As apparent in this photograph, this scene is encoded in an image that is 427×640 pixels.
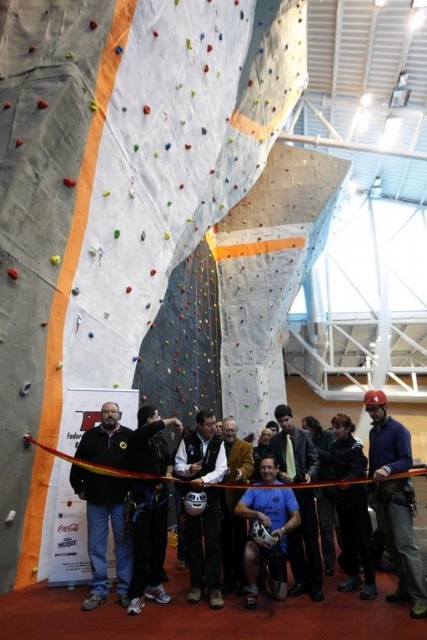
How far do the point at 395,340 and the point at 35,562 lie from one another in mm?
17186

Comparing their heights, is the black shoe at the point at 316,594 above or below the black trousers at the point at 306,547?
below

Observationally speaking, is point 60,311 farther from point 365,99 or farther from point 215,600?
point 365,99

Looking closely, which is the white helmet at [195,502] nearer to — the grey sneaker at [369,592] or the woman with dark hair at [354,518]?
the woman with dark hair at [354,518]

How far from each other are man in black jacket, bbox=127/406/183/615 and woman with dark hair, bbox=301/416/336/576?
A: 4.40 ft

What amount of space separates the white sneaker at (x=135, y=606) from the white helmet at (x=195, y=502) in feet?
1.71

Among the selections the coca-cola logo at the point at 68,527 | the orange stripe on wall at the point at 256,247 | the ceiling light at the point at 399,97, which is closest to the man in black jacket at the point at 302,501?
the coca-cola logo at the point at 68,527

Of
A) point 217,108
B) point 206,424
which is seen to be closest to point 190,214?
point 217,108

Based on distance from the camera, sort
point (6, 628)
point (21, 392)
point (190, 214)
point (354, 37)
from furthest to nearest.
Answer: point (354, 37) → point (190, 214) → point (21, 392) → point (6, 628)

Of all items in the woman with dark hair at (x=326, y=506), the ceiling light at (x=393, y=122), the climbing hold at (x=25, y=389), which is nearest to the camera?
the climbing hold at (x=25, y=389)

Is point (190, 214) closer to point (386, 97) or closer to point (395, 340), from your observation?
point (386, 97)

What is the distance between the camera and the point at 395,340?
58.8ft

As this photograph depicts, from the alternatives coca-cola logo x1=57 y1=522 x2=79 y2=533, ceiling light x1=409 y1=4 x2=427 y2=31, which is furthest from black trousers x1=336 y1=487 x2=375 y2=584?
ceiling light x1=409 y1=4 x2=427 y2=31

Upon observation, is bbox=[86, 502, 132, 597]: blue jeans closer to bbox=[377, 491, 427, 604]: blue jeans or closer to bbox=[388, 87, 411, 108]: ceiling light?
bbox=[377, 491, 427, 604]: blue jeans

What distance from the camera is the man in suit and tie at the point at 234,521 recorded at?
2.93 meters
